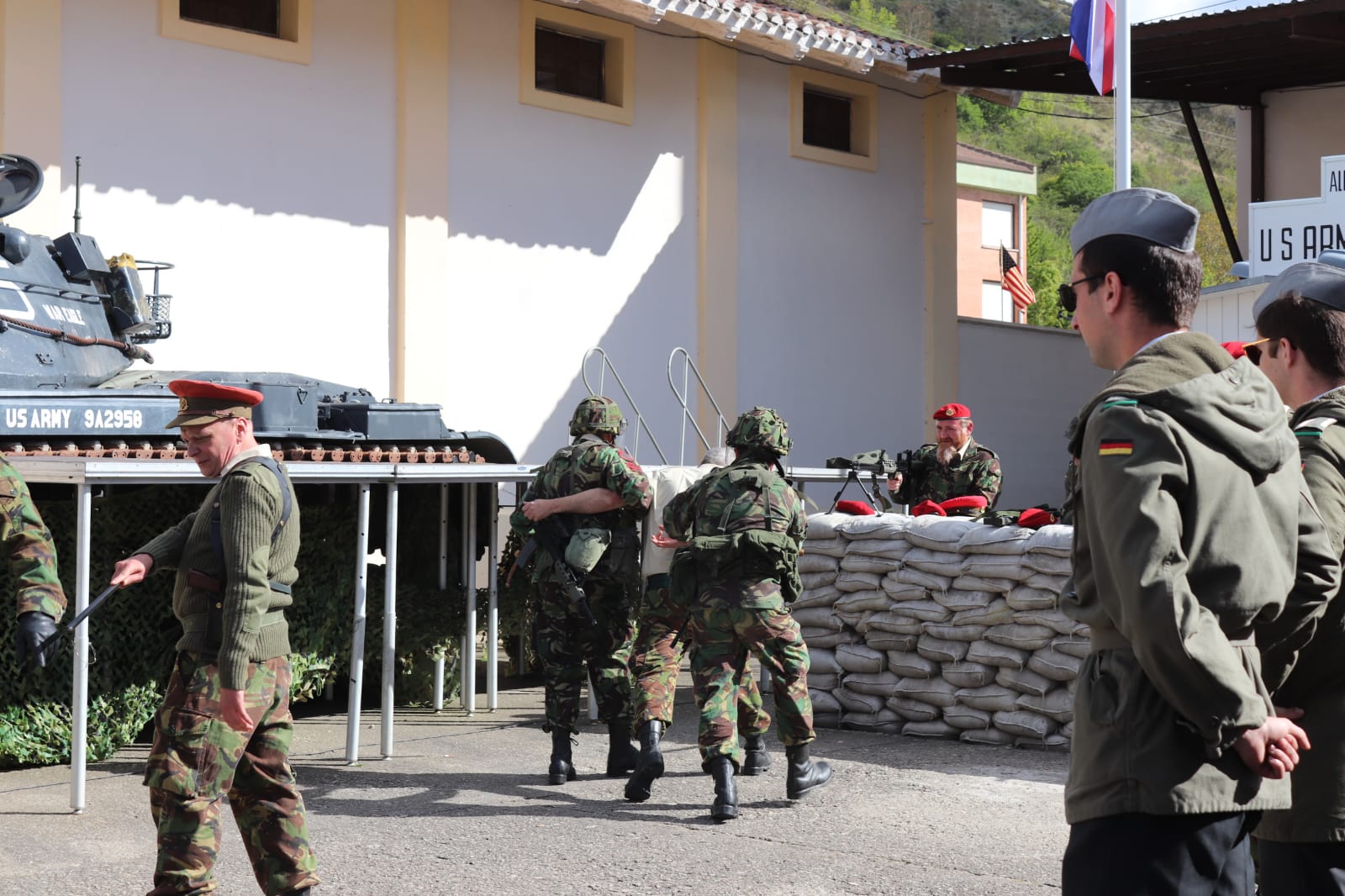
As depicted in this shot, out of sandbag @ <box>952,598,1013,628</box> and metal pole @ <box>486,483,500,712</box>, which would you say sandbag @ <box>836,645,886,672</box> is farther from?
metal pole @ <box>486,483,500,712</box>

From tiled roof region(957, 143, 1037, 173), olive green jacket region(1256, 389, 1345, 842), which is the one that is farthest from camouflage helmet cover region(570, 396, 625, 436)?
tiled roof region(957, 143, 1037, 173)

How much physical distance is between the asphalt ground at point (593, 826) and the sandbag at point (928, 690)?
0.80 ft

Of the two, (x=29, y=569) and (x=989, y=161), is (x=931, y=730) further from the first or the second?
(x=989, y=161)

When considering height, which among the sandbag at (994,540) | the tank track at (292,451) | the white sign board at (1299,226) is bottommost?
the sandbag at (994,540)

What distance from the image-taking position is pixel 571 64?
15375 mm

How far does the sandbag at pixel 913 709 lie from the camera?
30.0 ft

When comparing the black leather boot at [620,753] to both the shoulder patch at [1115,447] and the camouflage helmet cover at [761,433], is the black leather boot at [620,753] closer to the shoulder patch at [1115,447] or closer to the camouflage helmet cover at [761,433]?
the camouflage helmet cover at [761,433]

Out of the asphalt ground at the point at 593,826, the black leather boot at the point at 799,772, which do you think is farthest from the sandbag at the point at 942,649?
the black leather boot at the point at 799,772

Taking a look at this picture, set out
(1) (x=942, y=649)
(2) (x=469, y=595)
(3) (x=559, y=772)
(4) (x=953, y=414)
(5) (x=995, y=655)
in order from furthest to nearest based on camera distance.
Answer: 1. (4) (x=953, y=414)
2. (2) (x=469, y=595)
3. (1) (x=942, y=649)
4. (5) (x=995, y=655)
5. (3) (x=559, y=772)

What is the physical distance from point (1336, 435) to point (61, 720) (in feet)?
22.3

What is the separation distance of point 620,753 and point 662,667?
0.74 meters

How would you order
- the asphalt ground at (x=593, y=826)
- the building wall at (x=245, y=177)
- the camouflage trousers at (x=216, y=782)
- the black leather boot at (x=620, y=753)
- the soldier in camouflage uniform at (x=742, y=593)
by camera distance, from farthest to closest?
the building wall at (x=245, y=177) → the black leather boot at (x=620, y=753) → the soldier in camouflage uniform at (x=742, y=593) → the asphalt ground at (x=593, y=826) → the camouflage trousers at (x=216, y=782)

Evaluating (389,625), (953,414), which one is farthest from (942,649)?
(389,625)

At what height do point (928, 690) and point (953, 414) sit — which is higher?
point (953, 414)
